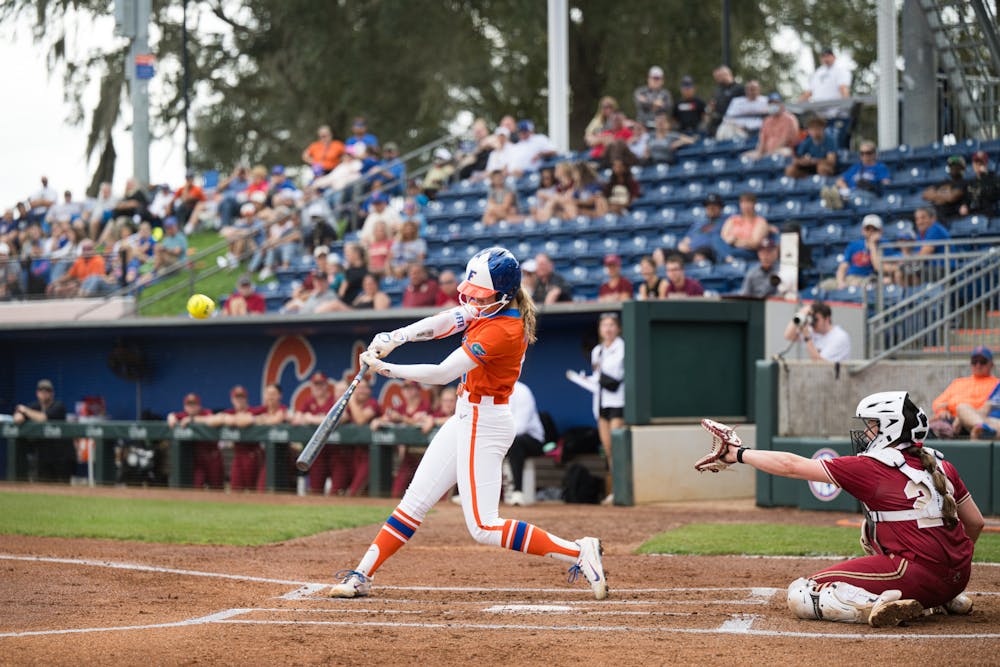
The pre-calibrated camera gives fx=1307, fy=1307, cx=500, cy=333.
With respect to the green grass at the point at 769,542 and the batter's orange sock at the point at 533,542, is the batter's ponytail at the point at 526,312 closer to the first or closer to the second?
the batter's orange sock at the point at 533,542

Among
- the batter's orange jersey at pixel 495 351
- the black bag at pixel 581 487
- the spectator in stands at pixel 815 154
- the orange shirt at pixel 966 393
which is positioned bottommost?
the black bag at pixel 581 487

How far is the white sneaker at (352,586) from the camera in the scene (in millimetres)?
7484

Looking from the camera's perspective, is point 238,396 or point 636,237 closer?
point 238,396

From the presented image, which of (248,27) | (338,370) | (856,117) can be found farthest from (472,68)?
(338,370)

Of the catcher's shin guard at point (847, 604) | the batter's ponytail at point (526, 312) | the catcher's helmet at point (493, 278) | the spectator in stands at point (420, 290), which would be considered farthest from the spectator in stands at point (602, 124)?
the catcher's shin guard at point (847, 604)

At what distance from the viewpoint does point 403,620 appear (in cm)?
679

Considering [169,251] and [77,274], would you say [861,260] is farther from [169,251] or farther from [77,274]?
[77,274]

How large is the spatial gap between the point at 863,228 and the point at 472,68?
592 inches

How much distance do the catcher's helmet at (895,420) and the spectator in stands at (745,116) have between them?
527 inches

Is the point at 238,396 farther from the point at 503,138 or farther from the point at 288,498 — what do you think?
the point at 503,138

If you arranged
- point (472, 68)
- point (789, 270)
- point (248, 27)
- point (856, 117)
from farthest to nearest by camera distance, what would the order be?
point (248, 27)
point (472, 68)
point (856, 117)
point (789, 270)

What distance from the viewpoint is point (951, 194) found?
15.7 m

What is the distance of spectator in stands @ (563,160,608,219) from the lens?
1878 centimetres

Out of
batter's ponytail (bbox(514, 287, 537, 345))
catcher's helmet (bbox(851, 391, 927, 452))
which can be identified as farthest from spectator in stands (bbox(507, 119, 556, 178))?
catcher's helmet (bbox(851, 391, 927, 452))
